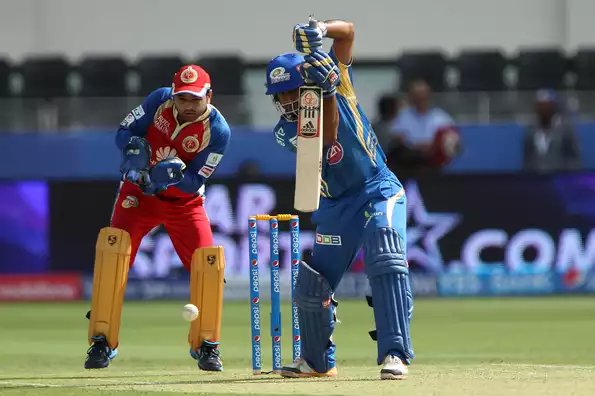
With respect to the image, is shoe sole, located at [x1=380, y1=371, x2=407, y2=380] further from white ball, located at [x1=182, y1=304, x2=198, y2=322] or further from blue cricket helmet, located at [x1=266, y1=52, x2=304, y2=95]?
blue cricket helmet, located at [x1=266, y1=52, x2=304, y2=95]

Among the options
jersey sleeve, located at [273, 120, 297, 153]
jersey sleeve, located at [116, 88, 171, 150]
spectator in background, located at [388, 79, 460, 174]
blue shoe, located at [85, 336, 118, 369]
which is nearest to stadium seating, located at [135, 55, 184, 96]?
spectator in background, located at [388, 79, 460, 174]

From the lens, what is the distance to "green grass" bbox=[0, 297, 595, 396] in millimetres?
5922

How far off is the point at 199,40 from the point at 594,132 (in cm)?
624

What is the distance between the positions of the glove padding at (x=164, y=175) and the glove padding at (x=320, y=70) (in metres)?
1.33

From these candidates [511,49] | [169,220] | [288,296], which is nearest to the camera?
[169,220]

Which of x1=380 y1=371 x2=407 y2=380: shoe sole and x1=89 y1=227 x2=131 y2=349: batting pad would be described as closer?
x1=380 y1=371 x2=407 y2=380: shoe sole

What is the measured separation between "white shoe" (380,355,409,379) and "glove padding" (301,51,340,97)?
4.52ft

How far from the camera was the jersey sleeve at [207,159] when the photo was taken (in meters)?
7.27

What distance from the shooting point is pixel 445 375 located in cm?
636

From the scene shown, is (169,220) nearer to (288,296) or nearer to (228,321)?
A: (228,321)

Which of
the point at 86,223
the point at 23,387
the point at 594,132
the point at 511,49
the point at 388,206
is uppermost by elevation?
the point at 511,49

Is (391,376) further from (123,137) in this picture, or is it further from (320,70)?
(123,137)

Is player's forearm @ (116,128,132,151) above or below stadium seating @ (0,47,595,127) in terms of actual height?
below

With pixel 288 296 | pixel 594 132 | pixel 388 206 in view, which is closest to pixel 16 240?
pixel 288 296
